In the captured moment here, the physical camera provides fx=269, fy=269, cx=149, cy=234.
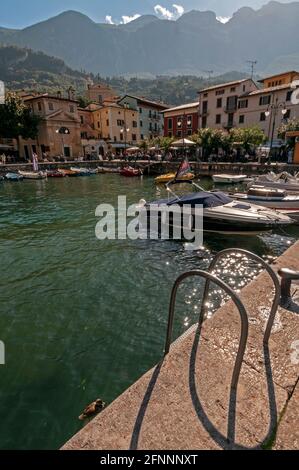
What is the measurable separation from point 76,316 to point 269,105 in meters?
52.7

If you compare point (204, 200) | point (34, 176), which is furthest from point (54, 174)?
point (204, 200)

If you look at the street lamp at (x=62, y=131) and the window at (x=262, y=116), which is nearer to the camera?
the window at (x=262, y=116)

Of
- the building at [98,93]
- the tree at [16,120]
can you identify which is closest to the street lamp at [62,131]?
the tree at [16,120]

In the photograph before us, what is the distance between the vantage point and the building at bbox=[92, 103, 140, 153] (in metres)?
65.0

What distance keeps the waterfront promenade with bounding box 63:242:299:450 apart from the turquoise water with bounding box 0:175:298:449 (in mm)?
2045

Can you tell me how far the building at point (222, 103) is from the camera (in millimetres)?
53125

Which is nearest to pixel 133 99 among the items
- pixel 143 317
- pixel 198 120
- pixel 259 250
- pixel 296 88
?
pixel 198 120

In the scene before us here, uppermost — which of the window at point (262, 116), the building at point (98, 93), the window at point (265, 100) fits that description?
the building at point (98, 93)

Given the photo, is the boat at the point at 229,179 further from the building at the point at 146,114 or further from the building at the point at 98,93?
the building at the point at 98,93

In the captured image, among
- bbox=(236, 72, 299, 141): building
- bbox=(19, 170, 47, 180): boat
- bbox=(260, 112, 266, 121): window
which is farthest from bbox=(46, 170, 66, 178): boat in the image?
bbox=(260, 112, 266, 121): window

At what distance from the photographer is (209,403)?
299 centimetres

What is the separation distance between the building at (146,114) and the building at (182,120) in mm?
5576

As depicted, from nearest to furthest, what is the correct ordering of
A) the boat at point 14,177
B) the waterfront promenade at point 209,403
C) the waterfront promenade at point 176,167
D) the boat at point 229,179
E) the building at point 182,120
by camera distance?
the waterfront promenade at point 209,403 < the boat at point 229,179 < the waterfront promenade at point 176,167 < the boat at point 14,177 < the building at point 182,120

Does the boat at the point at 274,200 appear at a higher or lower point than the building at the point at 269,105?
lower
